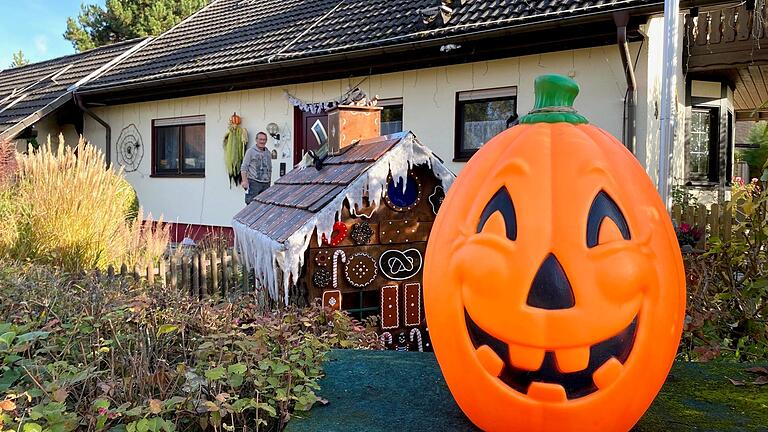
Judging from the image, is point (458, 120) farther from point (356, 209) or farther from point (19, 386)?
point (19, 386)

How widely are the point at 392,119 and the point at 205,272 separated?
178 inches

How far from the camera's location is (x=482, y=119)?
9.01 m

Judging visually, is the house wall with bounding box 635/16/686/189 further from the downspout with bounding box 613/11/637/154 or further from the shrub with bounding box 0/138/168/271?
the shrub with bounding box 0/138/168/271

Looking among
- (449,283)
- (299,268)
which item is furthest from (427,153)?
(449,283)

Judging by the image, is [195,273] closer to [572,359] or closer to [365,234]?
[365,234]

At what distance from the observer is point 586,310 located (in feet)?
6.71

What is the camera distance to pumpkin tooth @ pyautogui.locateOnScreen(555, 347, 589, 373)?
2084mm

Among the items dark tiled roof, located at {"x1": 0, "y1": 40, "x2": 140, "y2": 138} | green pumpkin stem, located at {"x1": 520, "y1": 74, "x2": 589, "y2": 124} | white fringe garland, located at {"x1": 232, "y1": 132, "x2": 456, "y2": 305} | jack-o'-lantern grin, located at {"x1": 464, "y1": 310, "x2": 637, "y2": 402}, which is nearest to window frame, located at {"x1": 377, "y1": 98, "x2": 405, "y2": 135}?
white fringe garland, located at {"x1": 232, "y1": 132, "x2": 456, "y2": 305}

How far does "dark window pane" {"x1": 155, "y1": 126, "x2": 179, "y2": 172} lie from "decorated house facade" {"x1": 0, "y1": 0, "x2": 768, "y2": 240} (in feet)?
0.12

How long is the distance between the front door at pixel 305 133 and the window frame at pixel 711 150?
17.6 feet

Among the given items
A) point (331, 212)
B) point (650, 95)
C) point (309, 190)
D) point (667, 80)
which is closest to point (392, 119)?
point (650, 95)

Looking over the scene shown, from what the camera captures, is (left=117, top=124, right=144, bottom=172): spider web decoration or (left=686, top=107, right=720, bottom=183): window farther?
(left=117, top=124, right=144, bottom=172): spider web decoration

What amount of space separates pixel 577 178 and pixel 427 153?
2456 millimetres

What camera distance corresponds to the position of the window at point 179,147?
13.2 meters
